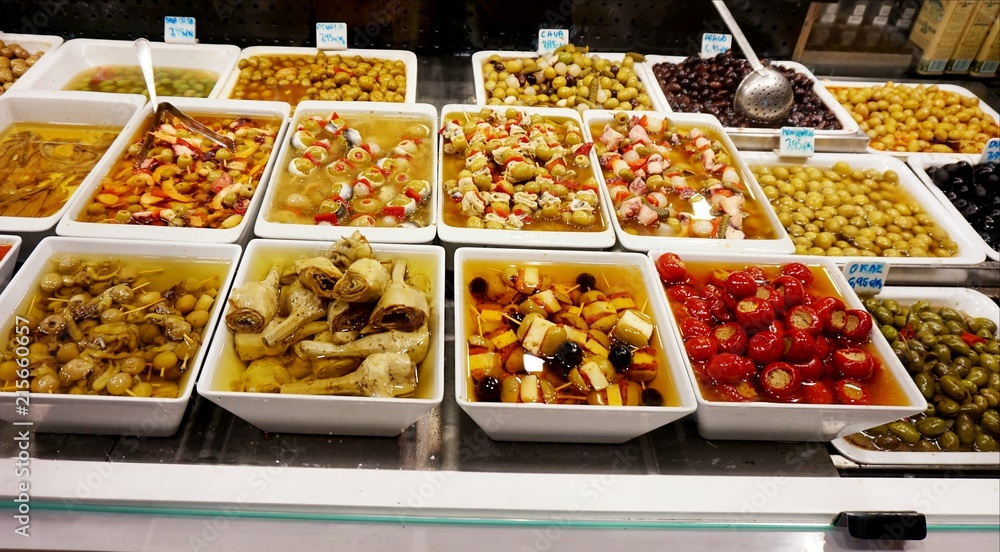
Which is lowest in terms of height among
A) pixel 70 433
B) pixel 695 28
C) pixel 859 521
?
pixel 70 433

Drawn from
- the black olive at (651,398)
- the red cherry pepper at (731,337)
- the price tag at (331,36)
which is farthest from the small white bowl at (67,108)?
the red cherry pepper at (731,337)

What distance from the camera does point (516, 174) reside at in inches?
90.0

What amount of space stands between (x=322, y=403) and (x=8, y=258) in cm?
108

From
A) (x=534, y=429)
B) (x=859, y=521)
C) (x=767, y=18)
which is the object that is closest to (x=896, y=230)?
(x=767, y=18)

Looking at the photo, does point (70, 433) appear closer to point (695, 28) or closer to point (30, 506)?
point (30, 506)

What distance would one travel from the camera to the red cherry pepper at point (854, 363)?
5.34 ft

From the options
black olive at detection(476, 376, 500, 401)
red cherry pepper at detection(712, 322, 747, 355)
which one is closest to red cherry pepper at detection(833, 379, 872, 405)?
red cherry pepper at detection(712, 322, 747, 355)

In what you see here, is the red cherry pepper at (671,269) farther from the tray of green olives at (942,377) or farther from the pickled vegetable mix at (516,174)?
the tray of green olives at (942,377)

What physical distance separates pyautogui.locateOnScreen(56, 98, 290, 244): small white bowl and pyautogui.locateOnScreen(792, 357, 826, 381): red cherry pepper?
5.48 feet

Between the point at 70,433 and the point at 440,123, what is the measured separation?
170 centimetres

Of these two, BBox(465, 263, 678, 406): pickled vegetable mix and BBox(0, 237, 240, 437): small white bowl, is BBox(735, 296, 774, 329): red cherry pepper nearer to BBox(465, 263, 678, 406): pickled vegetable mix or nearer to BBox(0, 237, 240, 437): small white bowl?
BBox(465, 263, 678, 406): pickled vegetable mix

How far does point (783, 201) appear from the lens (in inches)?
102

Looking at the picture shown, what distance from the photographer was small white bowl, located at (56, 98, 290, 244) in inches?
74.5

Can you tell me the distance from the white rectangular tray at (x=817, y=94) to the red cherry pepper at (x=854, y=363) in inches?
54.2
